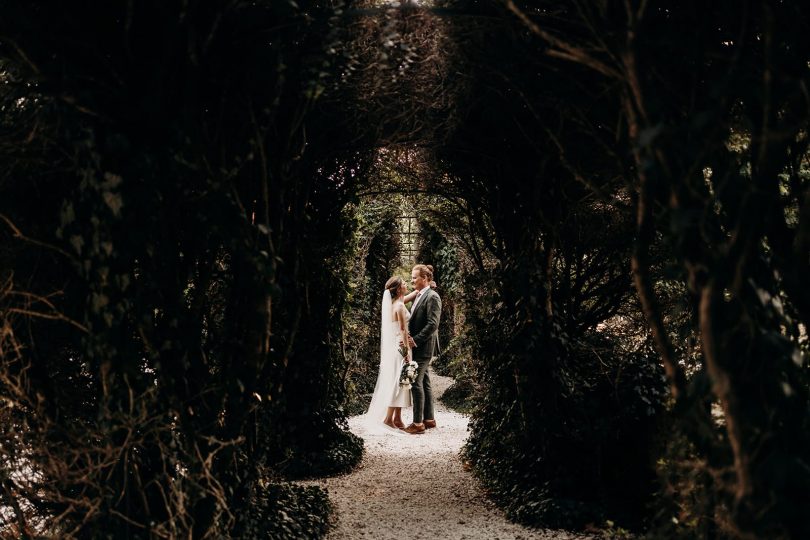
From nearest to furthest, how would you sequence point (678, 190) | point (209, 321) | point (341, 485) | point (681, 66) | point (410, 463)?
point (678, 190) → point (681, 66) → point (209, 321) → point (341, 485) → point (410, 463)

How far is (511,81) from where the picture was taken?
390cm

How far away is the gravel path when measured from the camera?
4777 millimetres

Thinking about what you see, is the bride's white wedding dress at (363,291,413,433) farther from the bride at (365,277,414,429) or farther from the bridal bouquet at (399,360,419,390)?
the bridal bouquet at (399,360,419,390)

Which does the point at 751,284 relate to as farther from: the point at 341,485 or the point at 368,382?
the point at 368,382

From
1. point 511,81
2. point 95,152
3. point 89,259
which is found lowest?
point 89,259

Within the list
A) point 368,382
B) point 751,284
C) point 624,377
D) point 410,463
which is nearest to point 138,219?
point 751,284

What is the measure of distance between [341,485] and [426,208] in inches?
161

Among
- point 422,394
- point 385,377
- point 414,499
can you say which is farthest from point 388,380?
point 414,499

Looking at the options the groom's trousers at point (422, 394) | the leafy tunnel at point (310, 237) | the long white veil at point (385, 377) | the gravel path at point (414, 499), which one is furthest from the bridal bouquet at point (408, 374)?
the leafy tunnel at point (310, 237)

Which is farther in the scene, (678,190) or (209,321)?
(209,321)

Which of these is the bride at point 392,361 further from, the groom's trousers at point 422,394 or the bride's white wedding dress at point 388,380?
the groom's trousers at point 422,394

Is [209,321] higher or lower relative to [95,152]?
lower

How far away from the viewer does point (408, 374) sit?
27.9 ft

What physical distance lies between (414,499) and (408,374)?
2.86 meters
